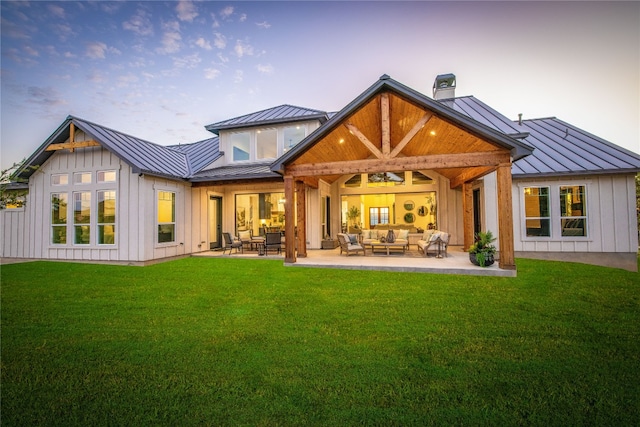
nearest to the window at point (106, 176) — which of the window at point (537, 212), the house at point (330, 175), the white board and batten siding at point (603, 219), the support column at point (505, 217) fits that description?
the house at point (330, 175)

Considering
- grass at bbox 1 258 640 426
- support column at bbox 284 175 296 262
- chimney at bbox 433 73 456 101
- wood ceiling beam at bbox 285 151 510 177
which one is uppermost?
chimney at bbox 433 73 456 101

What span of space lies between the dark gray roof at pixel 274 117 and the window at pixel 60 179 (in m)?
5.59

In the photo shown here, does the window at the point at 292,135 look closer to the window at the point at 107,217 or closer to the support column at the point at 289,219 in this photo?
the support column at the point at 289,219

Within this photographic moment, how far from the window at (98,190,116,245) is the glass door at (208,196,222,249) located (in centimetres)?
360

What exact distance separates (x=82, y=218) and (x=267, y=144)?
7.51 meters

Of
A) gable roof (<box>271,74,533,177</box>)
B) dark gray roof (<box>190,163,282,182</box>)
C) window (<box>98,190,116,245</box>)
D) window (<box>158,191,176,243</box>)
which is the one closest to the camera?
gable roof (<box>271,74,533,177</box>)

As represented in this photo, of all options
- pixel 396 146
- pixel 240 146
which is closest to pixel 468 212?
pixel 396 146

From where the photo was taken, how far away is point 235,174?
11.0 metres

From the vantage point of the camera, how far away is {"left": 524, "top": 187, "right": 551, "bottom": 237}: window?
32.7ft

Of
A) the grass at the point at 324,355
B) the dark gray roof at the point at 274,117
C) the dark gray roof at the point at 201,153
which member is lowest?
the grass at the point at 324,355

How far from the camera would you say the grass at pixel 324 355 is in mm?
2340

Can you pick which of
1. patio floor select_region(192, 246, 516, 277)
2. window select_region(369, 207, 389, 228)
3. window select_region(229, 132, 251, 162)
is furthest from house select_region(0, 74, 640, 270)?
window select_region(369, 207, 389, 228)

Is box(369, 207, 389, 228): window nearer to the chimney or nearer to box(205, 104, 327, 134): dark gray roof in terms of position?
the chimney

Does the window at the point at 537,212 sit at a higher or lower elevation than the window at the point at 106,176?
lower
